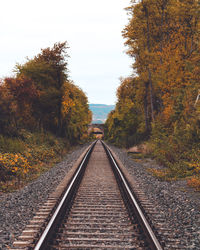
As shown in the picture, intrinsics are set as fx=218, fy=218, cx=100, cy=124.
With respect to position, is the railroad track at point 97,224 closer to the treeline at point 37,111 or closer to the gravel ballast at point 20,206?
the gravel ballast at point 20,206

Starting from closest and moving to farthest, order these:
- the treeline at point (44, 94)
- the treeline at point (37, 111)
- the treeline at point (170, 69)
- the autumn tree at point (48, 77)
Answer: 1. the treeline at point (170, 69)
2. the treeline at point (37, 111)
3. the treeline at point (44, 94)
4. the autumn tree at point (48, 77)

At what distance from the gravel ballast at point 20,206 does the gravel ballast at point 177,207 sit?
3.16 m

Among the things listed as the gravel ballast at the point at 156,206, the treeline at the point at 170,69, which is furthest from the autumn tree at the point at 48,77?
the gravel ballast at the point at 156,206

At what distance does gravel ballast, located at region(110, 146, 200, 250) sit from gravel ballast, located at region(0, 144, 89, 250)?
3163 millimetres

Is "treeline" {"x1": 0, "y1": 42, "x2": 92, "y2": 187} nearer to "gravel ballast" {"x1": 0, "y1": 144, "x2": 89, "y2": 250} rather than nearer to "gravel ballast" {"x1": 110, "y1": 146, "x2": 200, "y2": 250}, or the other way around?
"gravel ballast" {"x1": 0, "y1": 144, "x2": 89, "y2": 250}

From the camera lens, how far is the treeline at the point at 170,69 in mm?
12094

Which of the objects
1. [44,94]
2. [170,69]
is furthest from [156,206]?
[44,94]

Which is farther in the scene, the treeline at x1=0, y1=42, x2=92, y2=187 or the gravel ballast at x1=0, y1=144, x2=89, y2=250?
the treeline at x1=0, y1=42, x2=92, y2=187

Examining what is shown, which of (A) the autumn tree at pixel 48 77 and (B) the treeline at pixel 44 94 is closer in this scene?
(B) the treeline at pixel 44 94

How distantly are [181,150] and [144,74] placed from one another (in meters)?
11.6

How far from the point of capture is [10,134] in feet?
45.9

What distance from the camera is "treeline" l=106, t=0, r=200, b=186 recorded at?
12.1 meters

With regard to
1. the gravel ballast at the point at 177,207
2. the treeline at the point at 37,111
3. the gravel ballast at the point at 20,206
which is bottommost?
the gravel ballast at the point at 177,207

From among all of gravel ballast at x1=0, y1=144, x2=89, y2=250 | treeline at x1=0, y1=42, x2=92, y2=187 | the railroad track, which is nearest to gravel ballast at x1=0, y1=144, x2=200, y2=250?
gravel ballast at x1=0, y1=144, x2=89, y2=250
